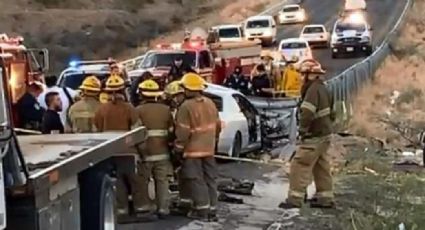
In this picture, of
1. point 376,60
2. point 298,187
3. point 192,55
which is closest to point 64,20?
point 376,60

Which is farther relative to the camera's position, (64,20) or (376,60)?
(64,20)

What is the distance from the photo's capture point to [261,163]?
1784 centimetres

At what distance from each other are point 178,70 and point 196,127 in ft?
27.9

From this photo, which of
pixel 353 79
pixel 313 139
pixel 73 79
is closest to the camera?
pixel 313 139

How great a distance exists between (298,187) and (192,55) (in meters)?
12.4

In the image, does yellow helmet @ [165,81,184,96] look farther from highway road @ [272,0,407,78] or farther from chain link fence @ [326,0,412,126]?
highway road @ [272,0,407,78]

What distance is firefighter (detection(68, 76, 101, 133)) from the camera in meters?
12.6

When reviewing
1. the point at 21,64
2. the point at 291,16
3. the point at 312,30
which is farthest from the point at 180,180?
the point at 291,16

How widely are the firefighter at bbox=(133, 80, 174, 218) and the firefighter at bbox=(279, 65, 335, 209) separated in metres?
1.63

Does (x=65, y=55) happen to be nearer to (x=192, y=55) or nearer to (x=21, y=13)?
(x=21, y=13)

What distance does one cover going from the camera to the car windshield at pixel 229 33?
42444 mm

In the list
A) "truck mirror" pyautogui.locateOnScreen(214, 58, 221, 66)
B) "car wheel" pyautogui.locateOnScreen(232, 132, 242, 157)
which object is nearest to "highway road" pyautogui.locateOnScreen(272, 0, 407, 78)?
"truck mirror" pyautogui.locateOnScreen(214, 58, 221, 66)

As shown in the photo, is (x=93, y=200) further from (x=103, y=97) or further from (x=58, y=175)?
(x=103, y=97)

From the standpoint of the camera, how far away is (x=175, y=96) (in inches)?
505
